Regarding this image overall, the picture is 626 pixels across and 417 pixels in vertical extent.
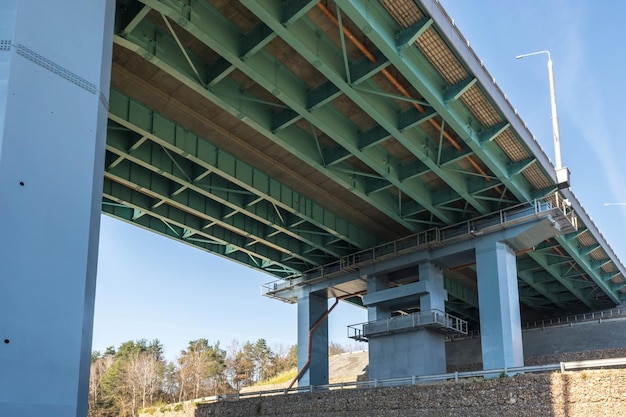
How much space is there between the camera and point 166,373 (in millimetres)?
94438

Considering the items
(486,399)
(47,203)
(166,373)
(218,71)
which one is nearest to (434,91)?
(218,71)

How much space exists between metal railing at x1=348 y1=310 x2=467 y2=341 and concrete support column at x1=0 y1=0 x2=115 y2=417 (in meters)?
26.0

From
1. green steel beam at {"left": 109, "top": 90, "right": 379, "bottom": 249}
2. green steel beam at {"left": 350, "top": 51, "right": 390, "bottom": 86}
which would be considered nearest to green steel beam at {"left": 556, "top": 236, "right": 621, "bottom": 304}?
green steel beam at {"left": 109, "top": 90, "right": 379, "bottom": 249}

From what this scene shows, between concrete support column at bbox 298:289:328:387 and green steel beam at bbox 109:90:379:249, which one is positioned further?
concrete support column at bbox 298:289:328:387

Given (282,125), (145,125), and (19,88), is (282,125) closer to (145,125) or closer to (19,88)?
(145,125)

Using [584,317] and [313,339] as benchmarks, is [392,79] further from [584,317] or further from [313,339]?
[584,317]

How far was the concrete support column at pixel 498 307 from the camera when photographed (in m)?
34.4

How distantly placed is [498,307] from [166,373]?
6934cm

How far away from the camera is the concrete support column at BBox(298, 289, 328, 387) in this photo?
44219 mm

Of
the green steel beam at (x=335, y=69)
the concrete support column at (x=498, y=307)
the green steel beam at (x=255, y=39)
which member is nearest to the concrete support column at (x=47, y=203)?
the green steel beam at (x=335, y=69)

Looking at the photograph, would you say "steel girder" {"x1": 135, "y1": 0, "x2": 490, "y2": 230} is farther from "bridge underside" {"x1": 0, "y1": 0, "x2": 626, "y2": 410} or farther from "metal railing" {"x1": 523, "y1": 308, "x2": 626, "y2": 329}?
"metal railing" {"x1": 523, "y1": 308, "x2": 626, "y2": 329}

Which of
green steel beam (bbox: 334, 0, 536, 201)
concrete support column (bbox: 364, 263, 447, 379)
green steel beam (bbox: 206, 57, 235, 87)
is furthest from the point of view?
concrete support column (bbox: 364, 263, 447, 379)

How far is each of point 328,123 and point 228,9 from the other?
25.2 ft

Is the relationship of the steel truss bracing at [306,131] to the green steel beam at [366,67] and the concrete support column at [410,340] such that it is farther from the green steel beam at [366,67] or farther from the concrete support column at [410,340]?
the concrete support column at [410,340]
